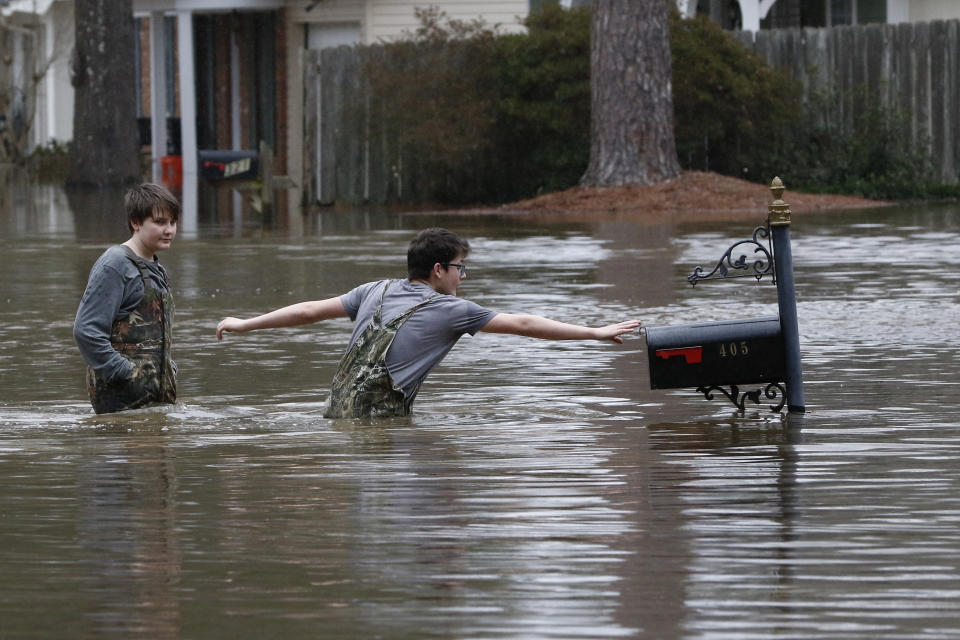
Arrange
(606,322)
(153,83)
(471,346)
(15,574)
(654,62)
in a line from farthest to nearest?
(153,83), (654,62), (606,322), (471,346), (15,574)

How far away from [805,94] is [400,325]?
18.4m

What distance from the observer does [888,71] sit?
979 inches

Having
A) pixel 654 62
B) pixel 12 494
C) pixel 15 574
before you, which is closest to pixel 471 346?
pixel 12 494

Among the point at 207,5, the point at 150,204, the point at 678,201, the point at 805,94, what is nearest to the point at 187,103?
the point at 207,5

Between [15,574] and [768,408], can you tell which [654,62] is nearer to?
[768,408]

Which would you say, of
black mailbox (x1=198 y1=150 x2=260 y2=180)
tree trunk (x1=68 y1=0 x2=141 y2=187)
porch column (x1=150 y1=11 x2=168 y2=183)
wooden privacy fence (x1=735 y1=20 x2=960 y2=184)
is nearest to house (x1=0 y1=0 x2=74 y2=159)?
porch column (x1=150 y1=11 x2=168 y2=183)

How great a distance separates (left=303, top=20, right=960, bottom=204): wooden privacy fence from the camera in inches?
971

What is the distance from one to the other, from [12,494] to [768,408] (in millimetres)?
3184

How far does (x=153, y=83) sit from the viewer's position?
3522 cm

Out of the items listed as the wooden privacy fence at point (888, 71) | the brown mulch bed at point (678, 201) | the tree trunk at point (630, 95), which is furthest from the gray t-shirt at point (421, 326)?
the wooden privacy fence at point (888, 71)

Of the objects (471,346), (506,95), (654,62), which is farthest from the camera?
(506,95)

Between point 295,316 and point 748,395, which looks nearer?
point 295,316

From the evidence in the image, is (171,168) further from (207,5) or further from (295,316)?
(295,316)

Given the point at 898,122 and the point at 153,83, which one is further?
the point at 153,83
